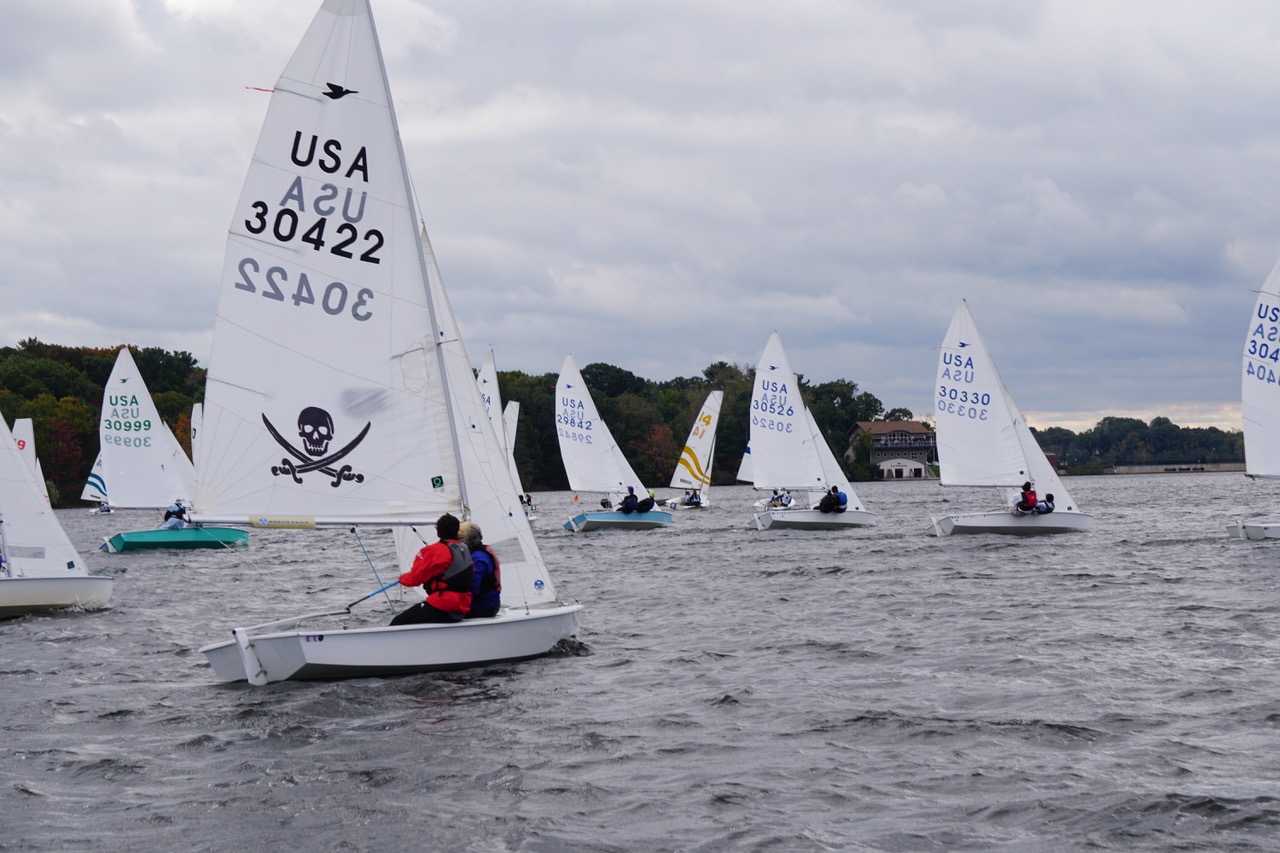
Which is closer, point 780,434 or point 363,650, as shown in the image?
point 363,650

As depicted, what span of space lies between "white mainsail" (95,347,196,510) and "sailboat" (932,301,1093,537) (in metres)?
19.0

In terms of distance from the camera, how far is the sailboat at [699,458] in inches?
1780

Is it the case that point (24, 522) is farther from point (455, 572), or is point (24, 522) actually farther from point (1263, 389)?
point (1263, 389)

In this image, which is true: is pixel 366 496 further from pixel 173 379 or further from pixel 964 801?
pixel 173 379

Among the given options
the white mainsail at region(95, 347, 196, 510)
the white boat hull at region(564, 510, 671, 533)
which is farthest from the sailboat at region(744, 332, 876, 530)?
the white mainsail at region(95, 347, 196, 510)

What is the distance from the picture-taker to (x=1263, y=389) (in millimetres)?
22422

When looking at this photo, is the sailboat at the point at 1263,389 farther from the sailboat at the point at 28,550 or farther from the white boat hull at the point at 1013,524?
the sailboat at the point at 28,550

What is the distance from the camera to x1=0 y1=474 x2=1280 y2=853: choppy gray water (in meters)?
6.43

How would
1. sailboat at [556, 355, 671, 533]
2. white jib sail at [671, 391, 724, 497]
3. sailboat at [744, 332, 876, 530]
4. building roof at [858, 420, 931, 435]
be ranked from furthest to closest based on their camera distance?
building roof at [858, 420, 931, 435] < white jib sail at [671, 391, 724, 497] < sailboat at [556, 355, 671, 533] < sailboat at [744, 332, 876, 530]

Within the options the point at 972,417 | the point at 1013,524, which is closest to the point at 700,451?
the point at 972,417

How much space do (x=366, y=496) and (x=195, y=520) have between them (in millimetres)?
1370

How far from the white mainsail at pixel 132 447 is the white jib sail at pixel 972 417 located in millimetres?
18976

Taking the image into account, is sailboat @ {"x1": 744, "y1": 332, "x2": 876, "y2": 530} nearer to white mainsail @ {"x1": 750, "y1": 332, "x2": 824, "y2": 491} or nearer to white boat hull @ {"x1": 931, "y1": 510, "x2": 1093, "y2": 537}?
white mainsail @ {"x1": 750, "y1": 332, "x2": 824, "y2": 491}

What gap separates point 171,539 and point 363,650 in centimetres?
2066
